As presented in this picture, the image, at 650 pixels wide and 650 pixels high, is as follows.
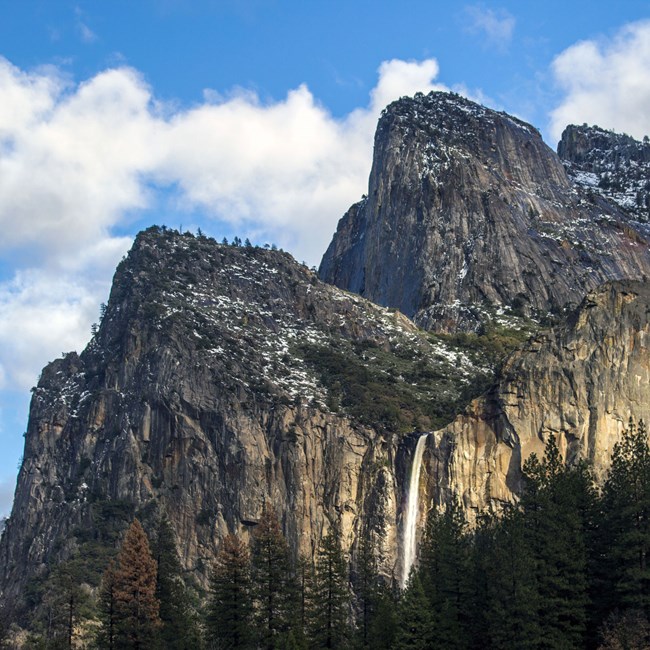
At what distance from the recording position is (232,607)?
9700 cm

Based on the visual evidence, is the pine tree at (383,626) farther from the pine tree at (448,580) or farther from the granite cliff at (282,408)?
the granite cliff at (282,408)

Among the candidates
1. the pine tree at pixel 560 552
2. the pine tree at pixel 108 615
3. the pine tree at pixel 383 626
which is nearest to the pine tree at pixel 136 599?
the pine tree at pixel 108 615

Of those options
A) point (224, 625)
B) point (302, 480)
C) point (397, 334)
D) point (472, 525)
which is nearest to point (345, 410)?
point (302, 480)

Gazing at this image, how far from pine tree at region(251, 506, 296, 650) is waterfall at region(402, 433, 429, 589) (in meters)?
30.2

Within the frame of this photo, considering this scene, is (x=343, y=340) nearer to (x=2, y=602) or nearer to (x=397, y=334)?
(x=397, y=334)

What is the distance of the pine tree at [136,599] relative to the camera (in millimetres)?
94188

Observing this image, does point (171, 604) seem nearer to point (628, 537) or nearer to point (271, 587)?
point (271, 587)

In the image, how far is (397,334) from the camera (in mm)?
173125

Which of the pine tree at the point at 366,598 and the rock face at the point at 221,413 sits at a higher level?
the rock face at the point at 221,413

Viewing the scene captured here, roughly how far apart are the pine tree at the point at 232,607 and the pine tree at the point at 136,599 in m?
4.43

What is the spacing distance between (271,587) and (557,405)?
45.2m

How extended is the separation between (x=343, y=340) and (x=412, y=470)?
121 feet

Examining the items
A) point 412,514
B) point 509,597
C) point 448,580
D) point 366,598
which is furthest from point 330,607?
point 412,514

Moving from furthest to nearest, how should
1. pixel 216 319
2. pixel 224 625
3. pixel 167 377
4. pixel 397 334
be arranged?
pixel 397 334
pixel 216 319
pixel 167 377
pixel 224 625
